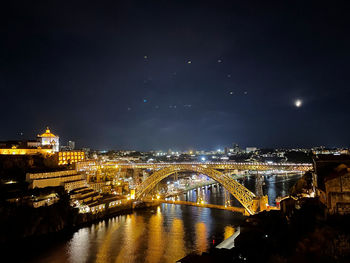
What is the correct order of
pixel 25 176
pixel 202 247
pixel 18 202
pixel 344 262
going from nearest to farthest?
pixel 344 262, pixel 202 247, pixel 18 202, pixel 25 176

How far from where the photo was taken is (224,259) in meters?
8.34

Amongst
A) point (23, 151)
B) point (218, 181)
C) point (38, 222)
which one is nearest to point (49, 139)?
point (23, 151)

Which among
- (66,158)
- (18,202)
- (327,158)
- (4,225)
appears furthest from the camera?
(66,158)

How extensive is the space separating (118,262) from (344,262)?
10005mm

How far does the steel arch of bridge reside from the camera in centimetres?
1944

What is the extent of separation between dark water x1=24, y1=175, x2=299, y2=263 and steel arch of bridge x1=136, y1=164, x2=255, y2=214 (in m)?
1.47

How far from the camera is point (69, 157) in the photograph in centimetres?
3177

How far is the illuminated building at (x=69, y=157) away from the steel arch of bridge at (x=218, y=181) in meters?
10.2

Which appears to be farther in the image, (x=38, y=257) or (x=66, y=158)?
(x=66, y=158)

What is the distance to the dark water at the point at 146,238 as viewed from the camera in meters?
13.4

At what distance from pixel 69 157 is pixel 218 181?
64.1ft

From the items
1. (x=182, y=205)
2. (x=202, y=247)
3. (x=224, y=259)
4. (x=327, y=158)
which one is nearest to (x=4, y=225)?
(x=202, y=247)

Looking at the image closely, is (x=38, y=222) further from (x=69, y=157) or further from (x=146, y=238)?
(x=69, y=157)

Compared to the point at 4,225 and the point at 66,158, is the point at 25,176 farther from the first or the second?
the point at 66,158
